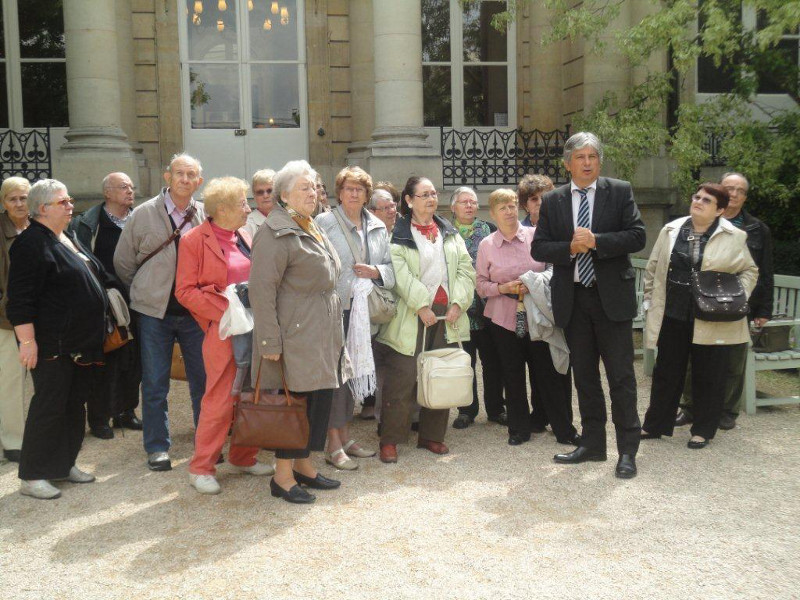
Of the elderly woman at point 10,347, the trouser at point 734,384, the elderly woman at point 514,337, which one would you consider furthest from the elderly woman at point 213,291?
the trouser at point 734,384

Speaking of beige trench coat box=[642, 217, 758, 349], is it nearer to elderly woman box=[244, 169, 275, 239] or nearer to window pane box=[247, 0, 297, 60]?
elderly woman box=[244, 169, 275, 239]

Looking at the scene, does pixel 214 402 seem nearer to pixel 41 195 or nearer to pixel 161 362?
pixel 161 362

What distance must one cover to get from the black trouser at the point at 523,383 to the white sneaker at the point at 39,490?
3.21 m

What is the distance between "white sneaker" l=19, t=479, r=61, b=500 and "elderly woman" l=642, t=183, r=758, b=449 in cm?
419

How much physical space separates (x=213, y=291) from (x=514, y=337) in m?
2.32

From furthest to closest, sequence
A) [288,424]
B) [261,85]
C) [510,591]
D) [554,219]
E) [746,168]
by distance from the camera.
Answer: [261,85] → [746,168] → [554,219] → [288,424] → [510,591]

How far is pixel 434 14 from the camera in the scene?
14.4 m

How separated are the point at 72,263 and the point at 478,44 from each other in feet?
34.0

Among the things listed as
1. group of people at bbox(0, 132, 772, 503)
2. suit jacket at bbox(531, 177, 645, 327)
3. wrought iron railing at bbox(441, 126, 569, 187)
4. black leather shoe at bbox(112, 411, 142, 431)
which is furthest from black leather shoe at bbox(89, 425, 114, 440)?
wrought iron railing at bbox(441, 126, 569, 187)

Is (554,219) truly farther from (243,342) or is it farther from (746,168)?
(746,168)

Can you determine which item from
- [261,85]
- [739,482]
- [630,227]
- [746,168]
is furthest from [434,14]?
[739,482]

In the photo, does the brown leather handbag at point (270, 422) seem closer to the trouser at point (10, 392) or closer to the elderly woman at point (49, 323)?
the elderly woman at point (49, 323)

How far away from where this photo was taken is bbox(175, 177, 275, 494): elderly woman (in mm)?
5617

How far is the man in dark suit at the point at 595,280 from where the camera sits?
586cm
